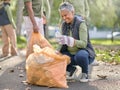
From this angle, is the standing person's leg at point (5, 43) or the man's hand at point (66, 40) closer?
the man's hand at point (66, 40)

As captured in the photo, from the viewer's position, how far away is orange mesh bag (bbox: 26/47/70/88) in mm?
6433

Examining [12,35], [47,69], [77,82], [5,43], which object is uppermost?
[47,69]

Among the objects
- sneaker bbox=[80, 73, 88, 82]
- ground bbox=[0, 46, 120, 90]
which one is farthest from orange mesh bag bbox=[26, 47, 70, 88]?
sneaker bbox=[80, 73, 88, 82]

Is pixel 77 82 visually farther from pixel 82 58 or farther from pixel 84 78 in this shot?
pixel 82 58

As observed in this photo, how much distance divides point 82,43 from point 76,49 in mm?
268

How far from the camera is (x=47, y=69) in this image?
21.2ft

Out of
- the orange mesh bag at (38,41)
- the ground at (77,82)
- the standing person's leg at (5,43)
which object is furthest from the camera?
the standing person's leg at (5,43)

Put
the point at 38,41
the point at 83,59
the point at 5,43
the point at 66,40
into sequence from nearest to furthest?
the point at 66,40 → the point at 83,59 → the point at 38,41 → the point at 5,43

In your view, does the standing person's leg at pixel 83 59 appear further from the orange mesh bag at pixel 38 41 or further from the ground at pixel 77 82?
the orange mesh bag at pixel 38 41

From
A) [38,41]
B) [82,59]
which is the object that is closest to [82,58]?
[82,59]

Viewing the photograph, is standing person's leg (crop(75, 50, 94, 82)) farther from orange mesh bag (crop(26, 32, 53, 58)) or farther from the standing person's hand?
the standing person's hand

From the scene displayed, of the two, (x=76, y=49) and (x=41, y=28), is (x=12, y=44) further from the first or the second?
(x=76, y=49)

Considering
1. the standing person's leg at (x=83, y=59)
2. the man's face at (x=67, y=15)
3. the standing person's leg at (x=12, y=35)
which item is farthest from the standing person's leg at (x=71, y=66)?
the standing person's leg at (x=12, y=35)

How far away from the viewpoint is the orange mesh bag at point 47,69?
6.43m
